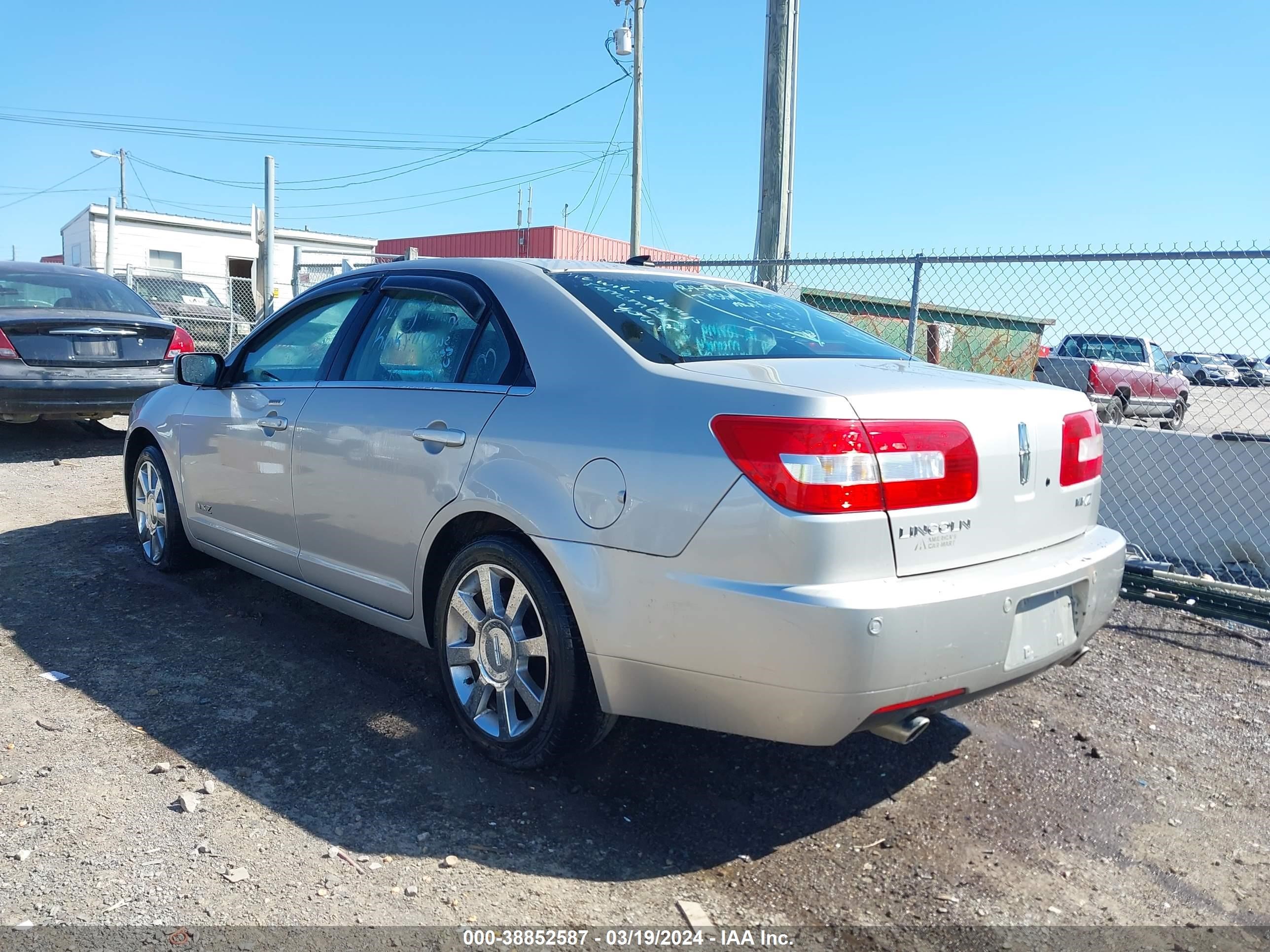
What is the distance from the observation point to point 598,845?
9.23 ft

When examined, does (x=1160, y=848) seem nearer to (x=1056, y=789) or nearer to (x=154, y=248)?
(x=1056, y=789)

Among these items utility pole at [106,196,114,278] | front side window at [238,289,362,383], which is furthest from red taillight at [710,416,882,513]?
utility pole at [106,196,114,278]

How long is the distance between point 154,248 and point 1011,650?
28.1m

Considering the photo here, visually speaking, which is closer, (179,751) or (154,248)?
(179,751)

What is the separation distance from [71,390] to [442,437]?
20.1 feet

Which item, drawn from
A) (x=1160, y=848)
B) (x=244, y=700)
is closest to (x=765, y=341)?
(x=1160, y=848)

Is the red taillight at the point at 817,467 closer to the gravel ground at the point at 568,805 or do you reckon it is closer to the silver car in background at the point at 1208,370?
the gravel ground at the point at 568,805

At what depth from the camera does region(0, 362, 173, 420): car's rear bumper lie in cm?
783

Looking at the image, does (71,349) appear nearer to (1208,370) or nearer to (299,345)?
(299,345)

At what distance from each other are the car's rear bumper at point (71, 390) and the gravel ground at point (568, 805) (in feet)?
13.6

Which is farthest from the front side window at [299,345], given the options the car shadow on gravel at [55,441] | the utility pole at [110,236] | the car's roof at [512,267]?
the utility pole at [110,236]

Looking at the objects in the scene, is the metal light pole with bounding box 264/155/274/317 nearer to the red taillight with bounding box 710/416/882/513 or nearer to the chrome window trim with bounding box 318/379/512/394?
the chrome window trim with bounding box 318/379/512/394

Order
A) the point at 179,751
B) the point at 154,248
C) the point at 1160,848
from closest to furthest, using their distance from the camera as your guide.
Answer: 1. the point at 1160,848
2. the point at 179,751
3. the point at 154,248

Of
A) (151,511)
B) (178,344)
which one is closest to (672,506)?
(151,511)
